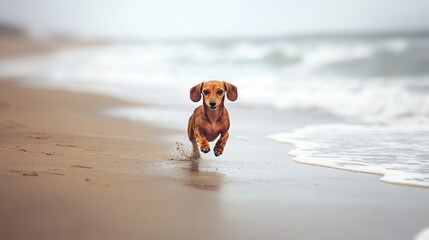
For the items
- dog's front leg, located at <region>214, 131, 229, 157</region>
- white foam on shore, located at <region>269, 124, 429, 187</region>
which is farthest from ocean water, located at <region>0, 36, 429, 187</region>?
dog's front leg, located at <region>214, 131, 229, 157</region>

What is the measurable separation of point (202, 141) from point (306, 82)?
8527 millimetres

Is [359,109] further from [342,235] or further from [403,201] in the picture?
[342,235]

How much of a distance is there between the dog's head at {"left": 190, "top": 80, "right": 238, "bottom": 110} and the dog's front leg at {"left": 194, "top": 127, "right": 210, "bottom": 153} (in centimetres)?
20

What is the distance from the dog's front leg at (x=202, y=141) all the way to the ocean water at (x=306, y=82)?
0.79 metres

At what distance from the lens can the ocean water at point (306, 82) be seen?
491 cm

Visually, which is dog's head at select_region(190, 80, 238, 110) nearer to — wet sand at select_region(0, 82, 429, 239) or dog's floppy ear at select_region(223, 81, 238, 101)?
dog's floppy ear at select_region(223, 81, 238, 101)

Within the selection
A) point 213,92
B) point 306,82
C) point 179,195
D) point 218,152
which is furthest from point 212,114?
point 306,82

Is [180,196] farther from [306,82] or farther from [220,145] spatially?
[306,82]

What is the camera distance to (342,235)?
2547mm

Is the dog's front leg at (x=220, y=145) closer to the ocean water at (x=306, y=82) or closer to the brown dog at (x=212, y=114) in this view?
the brown dog at (x=212, y=114)

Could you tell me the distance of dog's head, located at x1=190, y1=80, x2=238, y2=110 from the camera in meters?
3.88

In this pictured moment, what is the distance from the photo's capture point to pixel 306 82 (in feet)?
39.9

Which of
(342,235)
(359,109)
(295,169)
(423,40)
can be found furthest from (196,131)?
(423,40)

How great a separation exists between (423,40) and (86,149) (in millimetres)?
13853
